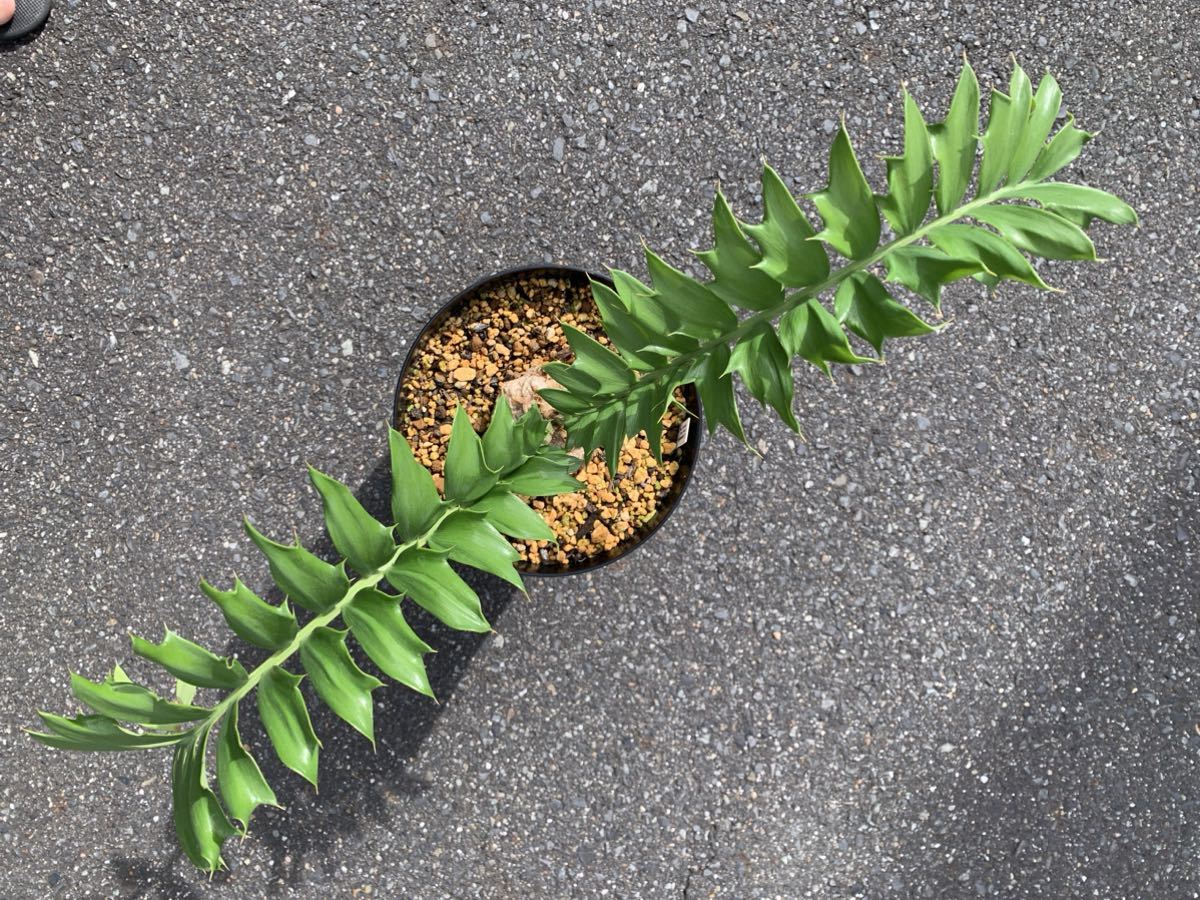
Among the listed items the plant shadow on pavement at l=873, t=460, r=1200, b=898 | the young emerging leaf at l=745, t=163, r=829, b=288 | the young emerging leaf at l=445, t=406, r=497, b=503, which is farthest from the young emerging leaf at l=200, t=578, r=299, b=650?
the plant shadow on pavement at l=873, t=460, r=1200, b=898

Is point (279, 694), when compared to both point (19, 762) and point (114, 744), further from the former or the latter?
point (19, 762)

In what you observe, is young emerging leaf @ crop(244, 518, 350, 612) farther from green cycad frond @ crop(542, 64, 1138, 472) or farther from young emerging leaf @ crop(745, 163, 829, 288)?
young emerging leaf @ crop(745, 163, 829, 288)

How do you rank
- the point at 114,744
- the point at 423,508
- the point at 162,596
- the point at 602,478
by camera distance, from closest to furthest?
1. the point at 114,744
2. the point at 423,508
3. the point at 602,478
4. the point at 162,596

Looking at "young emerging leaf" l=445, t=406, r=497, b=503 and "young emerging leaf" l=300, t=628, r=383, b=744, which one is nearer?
"young emerging leaf" l=300, t=628, r=383, b=744

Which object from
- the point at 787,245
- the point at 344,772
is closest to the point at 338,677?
the point at 787,245

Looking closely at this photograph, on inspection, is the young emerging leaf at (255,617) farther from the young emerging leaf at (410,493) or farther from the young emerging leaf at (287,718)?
the young emerging leaf at (410,493)

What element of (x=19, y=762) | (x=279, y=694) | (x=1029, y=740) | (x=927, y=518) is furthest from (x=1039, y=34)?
(x=19, y=762)

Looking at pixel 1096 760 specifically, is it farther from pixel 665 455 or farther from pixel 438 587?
pixel 438 587

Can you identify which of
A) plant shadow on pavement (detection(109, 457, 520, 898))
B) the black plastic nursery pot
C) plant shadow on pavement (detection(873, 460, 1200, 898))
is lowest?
plant shadow on pavement (detection(873, 460, 1200, 898))
